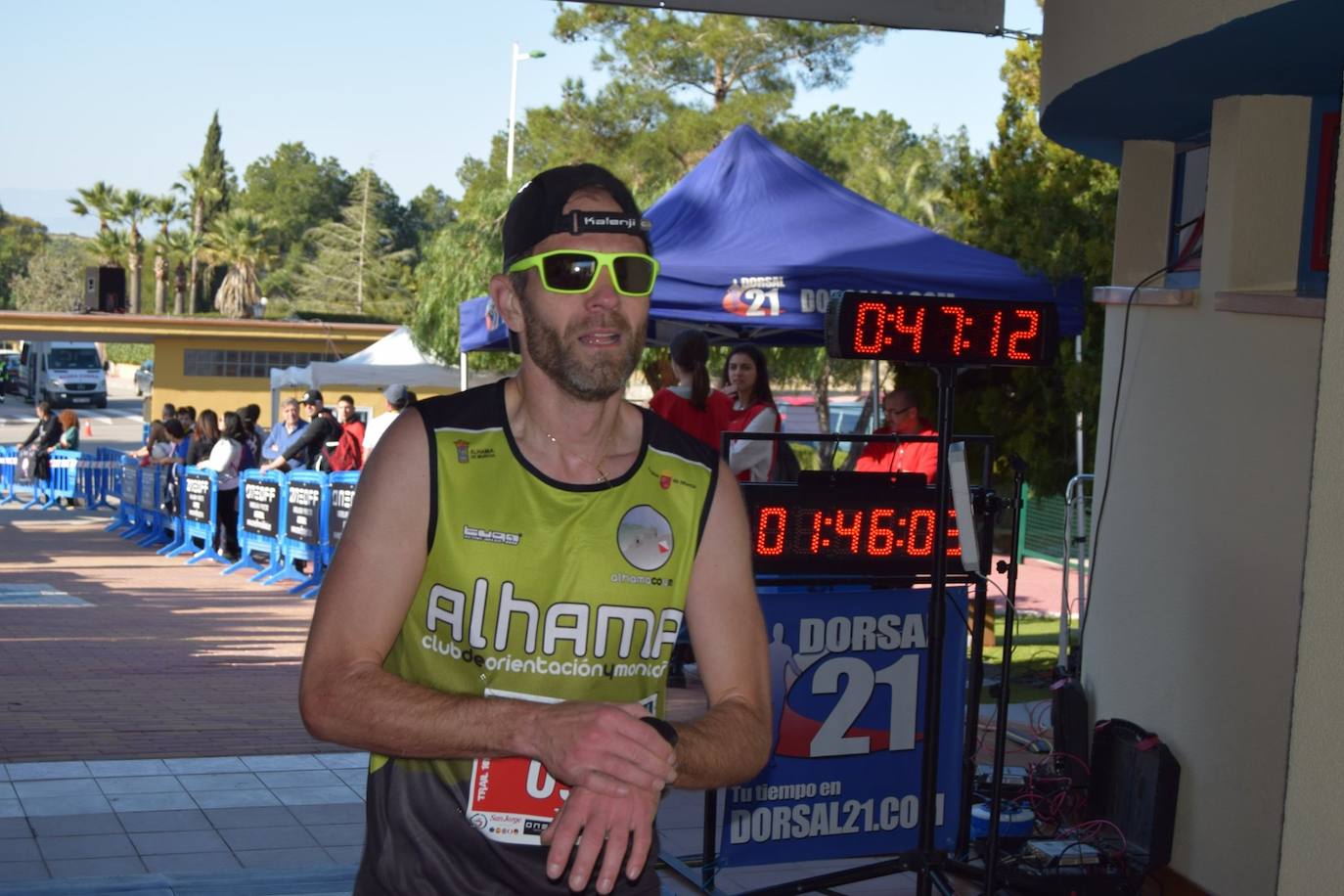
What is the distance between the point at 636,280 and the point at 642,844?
2.86ft

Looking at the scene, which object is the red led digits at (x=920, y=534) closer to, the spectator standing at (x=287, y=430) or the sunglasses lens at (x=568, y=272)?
the sunglasses lens at (x=568, y=272)

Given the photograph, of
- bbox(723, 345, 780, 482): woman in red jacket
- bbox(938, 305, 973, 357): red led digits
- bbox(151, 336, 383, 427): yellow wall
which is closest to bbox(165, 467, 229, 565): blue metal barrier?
bbox(723, 345, 780, 482): woman in red jacket

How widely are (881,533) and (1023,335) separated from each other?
0.99 meters

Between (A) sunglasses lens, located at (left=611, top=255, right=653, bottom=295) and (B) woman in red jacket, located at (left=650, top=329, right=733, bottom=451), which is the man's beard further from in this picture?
(B) woman in red jacket, located at (left=650, top=329, right=733, bottom=451)

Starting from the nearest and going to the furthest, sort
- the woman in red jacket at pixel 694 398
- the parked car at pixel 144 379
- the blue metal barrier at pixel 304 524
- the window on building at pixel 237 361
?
the woman in red jacket at pixel 694 398, the blue metal barrier at pixel 304 524, the window on building at pixel 237 361, the parked car at pixel 144 379

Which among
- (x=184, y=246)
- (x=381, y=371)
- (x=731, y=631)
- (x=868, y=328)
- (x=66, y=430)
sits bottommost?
(x=66, y=430)

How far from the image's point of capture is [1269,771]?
557 cm

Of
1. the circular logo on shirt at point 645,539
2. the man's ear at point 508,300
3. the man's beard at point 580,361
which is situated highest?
the man's ear at point 508,300

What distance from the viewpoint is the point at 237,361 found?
45.2 metres

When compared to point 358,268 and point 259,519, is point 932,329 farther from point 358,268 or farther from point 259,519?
point 358,268

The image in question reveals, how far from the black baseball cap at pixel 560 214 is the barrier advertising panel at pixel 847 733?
3.46 meters

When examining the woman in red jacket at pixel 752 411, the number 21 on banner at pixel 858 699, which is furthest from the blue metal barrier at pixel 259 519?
the number 21 on banner at pixel 858 699

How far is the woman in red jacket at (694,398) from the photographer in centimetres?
901

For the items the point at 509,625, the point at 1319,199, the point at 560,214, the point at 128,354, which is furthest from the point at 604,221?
the point at 128,354
